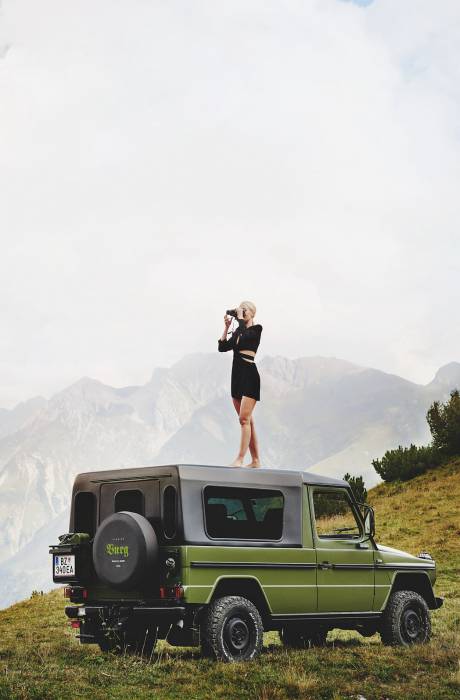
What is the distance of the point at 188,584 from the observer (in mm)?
9445

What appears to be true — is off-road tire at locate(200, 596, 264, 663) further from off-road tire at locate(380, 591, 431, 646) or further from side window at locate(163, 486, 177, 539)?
off-road tire at locate(380, 591, 431, 646)

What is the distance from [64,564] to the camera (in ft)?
34.3

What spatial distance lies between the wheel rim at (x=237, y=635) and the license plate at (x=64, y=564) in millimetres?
1931

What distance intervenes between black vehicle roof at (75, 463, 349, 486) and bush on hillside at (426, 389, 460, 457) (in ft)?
87.4

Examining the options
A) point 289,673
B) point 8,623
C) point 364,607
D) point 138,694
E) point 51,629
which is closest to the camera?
point 138,694

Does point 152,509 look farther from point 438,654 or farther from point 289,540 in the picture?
point 438,654

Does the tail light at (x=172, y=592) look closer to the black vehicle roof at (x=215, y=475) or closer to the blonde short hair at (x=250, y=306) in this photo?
the black vehicle roof at (x=215, y=475)

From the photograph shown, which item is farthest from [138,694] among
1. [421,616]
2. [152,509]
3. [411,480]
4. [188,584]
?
[411,480]

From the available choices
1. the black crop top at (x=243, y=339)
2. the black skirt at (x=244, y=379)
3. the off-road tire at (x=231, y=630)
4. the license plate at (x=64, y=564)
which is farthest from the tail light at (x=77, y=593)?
the black crop top at (x=243, y=339)

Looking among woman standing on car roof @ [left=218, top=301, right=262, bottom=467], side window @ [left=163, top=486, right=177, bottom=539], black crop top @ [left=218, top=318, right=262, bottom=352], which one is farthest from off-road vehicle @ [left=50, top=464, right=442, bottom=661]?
black crop top @ [left=218, top=318, right=262, bottom=352]

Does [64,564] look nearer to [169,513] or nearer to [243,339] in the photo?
[169,513]

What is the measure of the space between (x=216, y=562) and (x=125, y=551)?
978mm

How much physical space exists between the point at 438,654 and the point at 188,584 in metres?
3.28

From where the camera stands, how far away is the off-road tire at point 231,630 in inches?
376
